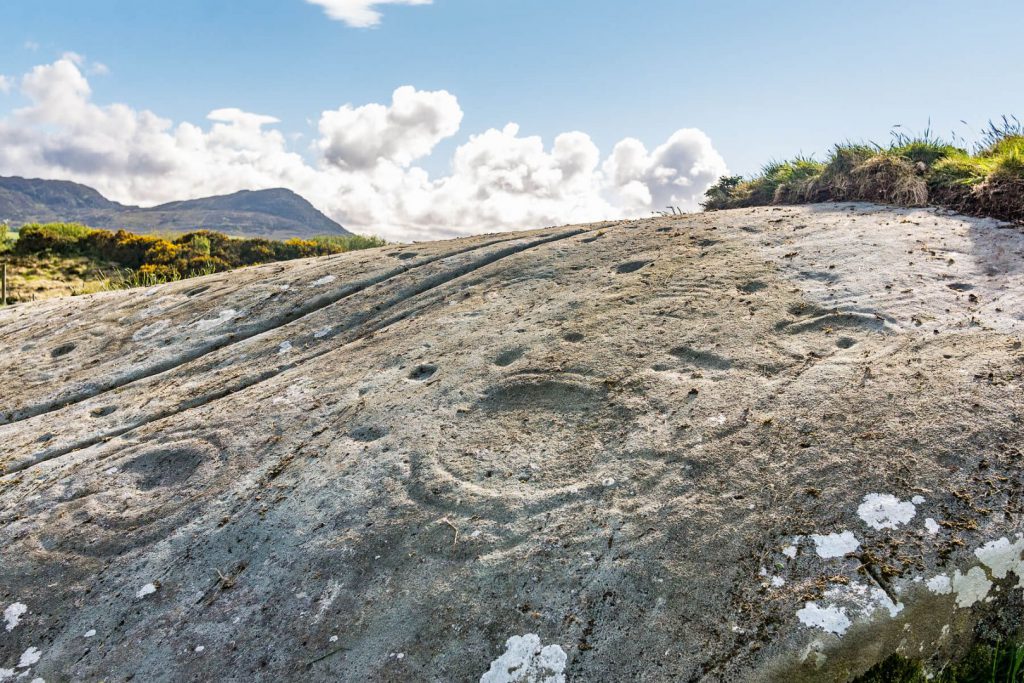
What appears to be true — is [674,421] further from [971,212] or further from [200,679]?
[971,212]

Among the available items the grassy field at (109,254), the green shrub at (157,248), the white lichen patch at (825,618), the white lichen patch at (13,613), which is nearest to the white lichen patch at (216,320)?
the white lichen patch at (13,613)

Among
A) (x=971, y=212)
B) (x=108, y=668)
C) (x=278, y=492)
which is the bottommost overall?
(x=108, y=668)

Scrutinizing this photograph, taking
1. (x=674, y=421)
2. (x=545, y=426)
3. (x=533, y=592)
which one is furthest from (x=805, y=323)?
(x=533, y=592)

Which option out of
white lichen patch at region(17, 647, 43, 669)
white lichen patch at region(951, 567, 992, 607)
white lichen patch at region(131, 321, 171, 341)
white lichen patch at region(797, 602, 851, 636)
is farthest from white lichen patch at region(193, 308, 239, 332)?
white lichen patch at region(951, 567, 992, 607)

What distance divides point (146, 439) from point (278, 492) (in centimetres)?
210

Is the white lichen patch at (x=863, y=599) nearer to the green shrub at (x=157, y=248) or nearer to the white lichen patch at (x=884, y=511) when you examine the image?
the white lichen patch at (x=884, y=511)

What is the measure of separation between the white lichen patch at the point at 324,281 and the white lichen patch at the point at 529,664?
697cm

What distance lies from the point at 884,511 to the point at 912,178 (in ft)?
21.5

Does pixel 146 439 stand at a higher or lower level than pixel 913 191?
lower

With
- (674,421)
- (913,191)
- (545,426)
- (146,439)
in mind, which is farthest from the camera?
(913,191)

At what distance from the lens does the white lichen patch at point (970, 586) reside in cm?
392

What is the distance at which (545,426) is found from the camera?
5469 millimetres

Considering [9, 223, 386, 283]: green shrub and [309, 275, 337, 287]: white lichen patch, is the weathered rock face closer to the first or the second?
[309, 275, 337, 287]: white lichen patch

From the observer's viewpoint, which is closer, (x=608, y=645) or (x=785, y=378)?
(x=608, y=645)
